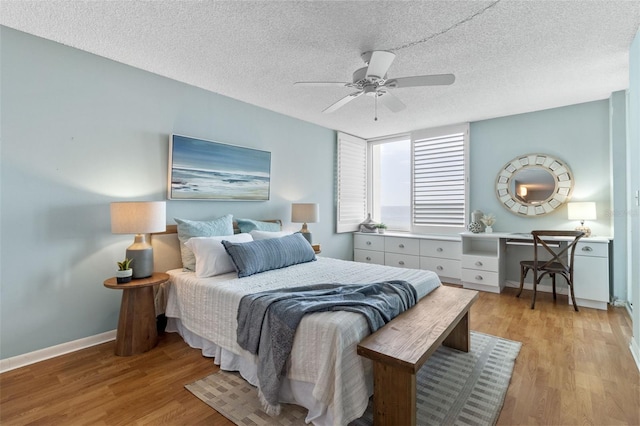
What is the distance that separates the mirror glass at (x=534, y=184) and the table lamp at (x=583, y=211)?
29cm

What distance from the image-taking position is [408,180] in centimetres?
536

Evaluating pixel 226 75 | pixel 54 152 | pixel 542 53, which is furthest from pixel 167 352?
pixel 542 53

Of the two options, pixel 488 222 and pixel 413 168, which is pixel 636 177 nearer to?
pixel 488 222

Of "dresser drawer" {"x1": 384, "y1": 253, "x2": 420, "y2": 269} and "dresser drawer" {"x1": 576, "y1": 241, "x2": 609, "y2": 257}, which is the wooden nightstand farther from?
"dresser drawer" {"x1": 576, "y1": 241, "x2": 609, "y2": 257}

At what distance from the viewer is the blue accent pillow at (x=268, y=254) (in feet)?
8.53

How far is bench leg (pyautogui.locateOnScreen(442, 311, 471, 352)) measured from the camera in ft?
7.97

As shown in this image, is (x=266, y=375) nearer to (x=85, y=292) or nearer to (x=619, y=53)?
(x=85, y=292)

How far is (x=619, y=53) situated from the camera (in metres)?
2.53

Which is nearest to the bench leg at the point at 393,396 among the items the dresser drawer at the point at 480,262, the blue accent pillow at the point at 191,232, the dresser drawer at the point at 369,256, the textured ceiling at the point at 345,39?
the blue accent pillow at the point at 191,232

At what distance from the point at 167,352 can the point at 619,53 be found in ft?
14.9

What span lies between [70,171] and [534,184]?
532cm

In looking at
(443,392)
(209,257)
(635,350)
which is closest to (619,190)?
(635,350)

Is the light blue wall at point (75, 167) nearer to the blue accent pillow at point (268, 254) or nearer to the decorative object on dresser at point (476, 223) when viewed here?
the blue accent pillow at point (268, 254)

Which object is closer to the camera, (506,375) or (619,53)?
(506,375)
